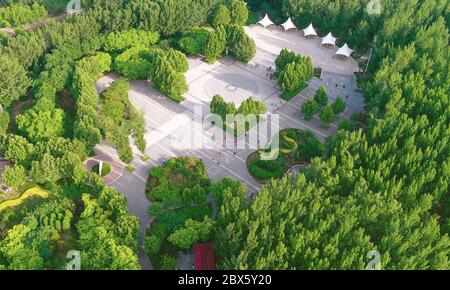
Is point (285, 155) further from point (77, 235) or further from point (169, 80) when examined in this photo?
point (77, 235)

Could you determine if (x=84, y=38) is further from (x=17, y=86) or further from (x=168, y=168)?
(x=168, y=168)

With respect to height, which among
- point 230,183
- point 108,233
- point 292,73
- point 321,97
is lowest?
point 108,233

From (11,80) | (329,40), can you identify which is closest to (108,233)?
(11,80)

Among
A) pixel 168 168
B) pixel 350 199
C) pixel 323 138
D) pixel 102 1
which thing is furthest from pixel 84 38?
pixel 350 199

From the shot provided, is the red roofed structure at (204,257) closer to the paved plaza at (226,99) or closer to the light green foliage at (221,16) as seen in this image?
the paved plaza at (226,99)

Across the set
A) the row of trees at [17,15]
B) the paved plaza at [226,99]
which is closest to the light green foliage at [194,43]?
the paved plaza at [226,99]

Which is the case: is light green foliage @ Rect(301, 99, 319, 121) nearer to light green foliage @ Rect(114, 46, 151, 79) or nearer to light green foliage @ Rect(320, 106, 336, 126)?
light green foliage @ Rect(320, 106, 336, 126)
